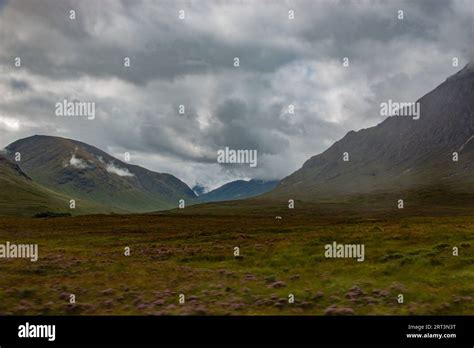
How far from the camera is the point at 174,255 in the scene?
3422 centimetres

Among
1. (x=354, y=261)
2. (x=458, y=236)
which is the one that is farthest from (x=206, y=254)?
(x=458, y=236)

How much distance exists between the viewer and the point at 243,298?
2061 cm

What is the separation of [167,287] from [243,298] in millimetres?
4931

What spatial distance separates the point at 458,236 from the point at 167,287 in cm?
2694
